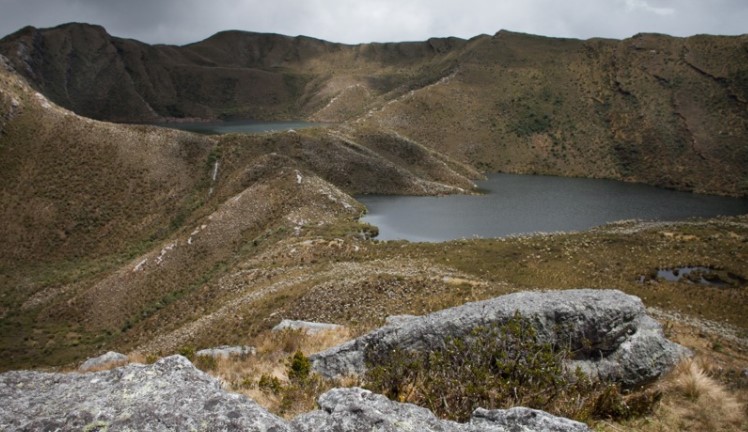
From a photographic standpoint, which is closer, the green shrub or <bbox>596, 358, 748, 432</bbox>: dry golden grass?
the green shrub

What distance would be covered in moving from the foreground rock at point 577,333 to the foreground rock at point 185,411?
339 cm

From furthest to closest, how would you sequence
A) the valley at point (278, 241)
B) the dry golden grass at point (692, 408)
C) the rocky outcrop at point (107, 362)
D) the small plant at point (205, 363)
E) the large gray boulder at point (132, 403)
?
the valley at point (278, 241), the rocky outcrop at point (107, 362), the small plant at point (205, 363), the dry golden grass at point (692, 408), the large gray boulder at point (132, 403)

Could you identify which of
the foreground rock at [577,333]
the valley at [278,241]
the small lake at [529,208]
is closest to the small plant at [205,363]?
the valley at [278,241]

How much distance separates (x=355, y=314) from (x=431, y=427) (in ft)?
69.5

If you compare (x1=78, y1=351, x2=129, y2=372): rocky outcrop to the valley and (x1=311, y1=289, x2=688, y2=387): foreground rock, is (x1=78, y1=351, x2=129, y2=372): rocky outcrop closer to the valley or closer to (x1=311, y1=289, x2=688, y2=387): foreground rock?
the valley

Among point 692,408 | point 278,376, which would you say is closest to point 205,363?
point 278,376

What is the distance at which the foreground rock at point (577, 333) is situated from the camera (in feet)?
29.3

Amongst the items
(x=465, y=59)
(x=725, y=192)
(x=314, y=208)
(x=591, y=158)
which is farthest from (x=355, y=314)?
(x=465, y=59)

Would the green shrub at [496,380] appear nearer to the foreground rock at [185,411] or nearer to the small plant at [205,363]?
the foreground rock at [185,411]

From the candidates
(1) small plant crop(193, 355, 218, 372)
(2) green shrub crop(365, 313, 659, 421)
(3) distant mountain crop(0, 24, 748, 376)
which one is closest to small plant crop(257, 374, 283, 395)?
(2) green shrub crop(365, 313, 659, 421)

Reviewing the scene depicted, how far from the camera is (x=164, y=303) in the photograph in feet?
139

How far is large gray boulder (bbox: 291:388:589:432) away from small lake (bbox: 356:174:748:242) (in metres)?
51.0

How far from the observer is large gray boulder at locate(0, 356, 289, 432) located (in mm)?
4922

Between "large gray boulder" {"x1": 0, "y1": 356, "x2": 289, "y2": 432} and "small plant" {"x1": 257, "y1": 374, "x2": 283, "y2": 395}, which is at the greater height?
"large gray boulder" {"x1": 0, "y1": 356, "x2": 289, "y2": 432}
